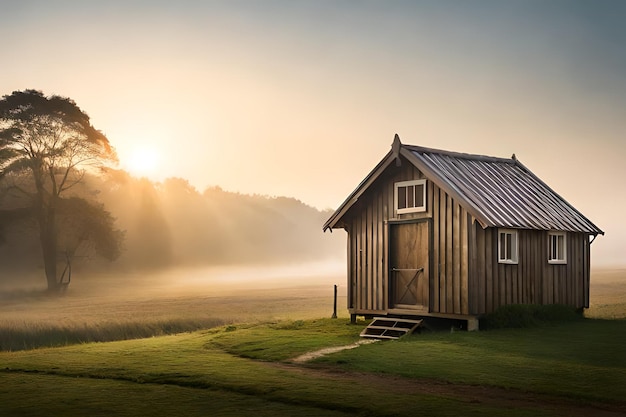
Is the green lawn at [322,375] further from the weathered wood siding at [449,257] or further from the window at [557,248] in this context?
the window at [557,248]

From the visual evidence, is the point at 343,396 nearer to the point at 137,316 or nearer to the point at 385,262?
the point at 385,262

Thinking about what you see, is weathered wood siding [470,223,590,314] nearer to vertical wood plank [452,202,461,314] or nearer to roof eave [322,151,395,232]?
vertical wood plank [452,202,461,314]

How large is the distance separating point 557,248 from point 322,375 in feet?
58.6

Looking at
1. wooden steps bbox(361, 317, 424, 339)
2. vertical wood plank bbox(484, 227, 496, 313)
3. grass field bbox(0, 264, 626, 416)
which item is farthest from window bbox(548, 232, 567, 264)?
wooden steps bbox(361, 317, 424, 339)

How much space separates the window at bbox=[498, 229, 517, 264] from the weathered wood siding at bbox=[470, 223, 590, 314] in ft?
0.93

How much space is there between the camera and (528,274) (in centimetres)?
3272

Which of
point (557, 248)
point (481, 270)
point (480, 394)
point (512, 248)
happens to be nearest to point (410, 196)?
point (481, 270)

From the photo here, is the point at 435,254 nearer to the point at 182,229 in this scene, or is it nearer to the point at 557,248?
the point at 557,248

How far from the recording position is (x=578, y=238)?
36.2 meters

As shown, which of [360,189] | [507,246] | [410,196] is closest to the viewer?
[507,246]

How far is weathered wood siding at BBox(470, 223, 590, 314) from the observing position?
30.4 meters

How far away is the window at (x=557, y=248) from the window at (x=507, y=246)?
312cm

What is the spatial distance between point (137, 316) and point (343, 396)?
88.6 feet

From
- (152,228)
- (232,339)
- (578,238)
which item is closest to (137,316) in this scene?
(232,339)
